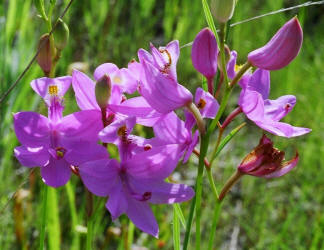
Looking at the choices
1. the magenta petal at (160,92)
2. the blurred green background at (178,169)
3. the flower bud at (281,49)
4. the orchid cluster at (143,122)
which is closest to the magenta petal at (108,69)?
the orchid cluster at (143,122)

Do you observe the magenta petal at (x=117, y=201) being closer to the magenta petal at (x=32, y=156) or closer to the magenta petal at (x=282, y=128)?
the magenta petal at (x=32, y=156)

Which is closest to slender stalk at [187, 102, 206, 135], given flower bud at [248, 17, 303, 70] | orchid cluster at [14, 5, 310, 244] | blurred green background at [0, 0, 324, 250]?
orchid cluster at [14, 5, 310, 244]

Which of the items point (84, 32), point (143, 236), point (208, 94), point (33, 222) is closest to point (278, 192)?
point (143, 236)

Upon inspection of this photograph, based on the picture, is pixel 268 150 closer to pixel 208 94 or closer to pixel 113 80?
pixel 208 94

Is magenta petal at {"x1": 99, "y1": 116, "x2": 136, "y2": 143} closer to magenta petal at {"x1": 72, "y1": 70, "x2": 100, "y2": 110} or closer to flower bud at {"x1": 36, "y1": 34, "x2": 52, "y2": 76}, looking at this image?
magenta petal at {"x1": 72, "y1": 70, "x2": 100, "y2": 110}

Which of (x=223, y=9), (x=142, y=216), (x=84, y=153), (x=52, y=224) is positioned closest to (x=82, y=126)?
(x=84, y=153)

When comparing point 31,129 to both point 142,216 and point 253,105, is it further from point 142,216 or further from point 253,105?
point 253,105
